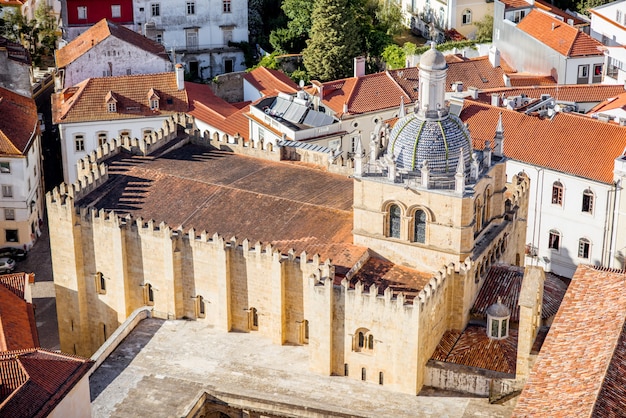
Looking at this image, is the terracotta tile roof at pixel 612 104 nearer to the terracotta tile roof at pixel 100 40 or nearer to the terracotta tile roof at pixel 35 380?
the terracotta tile roof at pixel 100 40

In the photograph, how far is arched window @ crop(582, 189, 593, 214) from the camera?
3942 inches

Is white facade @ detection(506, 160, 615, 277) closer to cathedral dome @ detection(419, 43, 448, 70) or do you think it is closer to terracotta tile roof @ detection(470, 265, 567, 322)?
terracotta tile roof @ detection(470, 265, 567, 322)

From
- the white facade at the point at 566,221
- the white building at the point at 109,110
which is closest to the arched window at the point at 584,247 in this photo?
the white facade at the point at 566,221

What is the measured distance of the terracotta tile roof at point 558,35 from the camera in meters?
129

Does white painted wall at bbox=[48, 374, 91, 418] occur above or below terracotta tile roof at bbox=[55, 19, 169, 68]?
below

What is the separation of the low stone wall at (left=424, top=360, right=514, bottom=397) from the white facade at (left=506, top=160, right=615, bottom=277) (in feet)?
90.7

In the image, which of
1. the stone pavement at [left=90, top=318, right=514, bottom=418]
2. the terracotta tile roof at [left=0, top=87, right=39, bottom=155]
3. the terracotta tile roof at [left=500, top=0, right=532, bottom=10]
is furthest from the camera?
the terracotta tile roof at [left=500, top=0, right=532, bottom=10]

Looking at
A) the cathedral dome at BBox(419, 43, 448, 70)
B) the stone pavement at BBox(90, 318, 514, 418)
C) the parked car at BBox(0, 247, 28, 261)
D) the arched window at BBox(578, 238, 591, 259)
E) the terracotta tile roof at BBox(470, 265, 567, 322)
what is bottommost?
the parked car at BBox(0, 247, 28, 261)

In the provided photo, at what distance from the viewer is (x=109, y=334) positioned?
3546 inches

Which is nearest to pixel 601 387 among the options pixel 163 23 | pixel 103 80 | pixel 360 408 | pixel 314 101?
pixel 360 408

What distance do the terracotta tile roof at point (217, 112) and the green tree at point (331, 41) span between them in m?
13.9

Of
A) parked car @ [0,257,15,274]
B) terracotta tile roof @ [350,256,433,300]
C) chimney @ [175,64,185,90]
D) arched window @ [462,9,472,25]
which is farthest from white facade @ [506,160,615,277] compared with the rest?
arched window @ [462,9,472,25]

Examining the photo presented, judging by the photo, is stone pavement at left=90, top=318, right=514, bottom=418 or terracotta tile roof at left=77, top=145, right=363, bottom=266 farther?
terracotta tile roof at left=77, top=145, right=363, bottom=266

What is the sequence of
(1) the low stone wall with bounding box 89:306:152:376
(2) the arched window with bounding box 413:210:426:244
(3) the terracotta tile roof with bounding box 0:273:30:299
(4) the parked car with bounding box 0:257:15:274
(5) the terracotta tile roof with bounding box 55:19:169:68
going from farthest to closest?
(5) the terracotta tile roof with bounding box 55:19:169:68
(4) the parked car with bounding box 0:257:15:274
(3) the terracotta tile roof with bounding box 0:273:30:299
(1) the low stone wall with bounding box 89:306:152:376
(2) the arched window with bounding box 413:210:426:244
